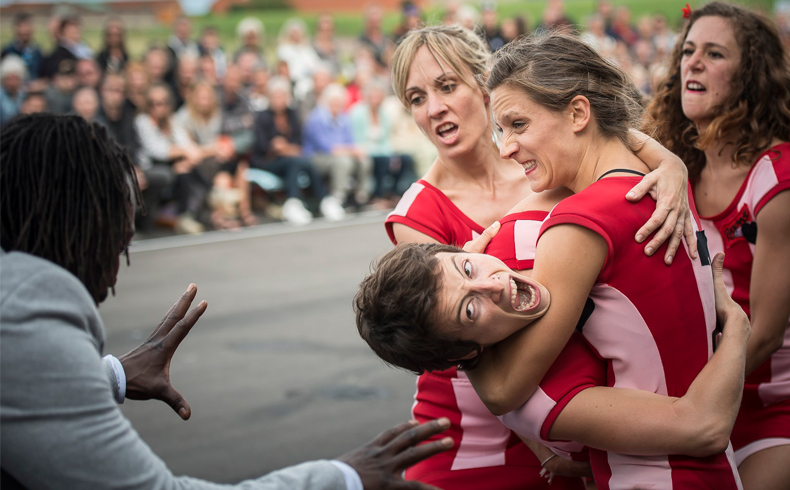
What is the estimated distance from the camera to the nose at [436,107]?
104 inches

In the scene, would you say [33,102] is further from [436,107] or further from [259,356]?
[436,107]

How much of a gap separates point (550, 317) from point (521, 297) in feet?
0.26

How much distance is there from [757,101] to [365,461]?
198 centimetres

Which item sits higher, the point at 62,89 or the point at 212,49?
the point at 212,49

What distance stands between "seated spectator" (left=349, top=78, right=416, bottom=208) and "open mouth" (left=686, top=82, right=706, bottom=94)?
968cm

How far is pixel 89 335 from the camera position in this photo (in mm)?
1371

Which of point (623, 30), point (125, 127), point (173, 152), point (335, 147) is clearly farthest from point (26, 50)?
point (623, 30)

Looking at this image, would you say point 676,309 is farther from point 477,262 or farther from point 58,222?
point 58,222

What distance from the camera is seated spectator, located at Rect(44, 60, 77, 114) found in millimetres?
9523

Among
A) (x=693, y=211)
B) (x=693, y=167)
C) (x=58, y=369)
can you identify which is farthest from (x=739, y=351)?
(x=58, y=369)

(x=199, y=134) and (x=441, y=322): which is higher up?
(x=441, y=322)

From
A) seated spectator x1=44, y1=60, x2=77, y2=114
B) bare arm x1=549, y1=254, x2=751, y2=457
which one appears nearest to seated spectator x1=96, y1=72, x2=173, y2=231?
seated spectator x1=44, y1=60, x2=77, y2=114

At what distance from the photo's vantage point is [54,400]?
4.21 ft

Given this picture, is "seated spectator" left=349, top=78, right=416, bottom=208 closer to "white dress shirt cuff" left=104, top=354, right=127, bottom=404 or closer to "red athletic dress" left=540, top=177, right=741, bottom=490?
"white dress shirt cuff" left=104, top=354, right=127, bottom=404
